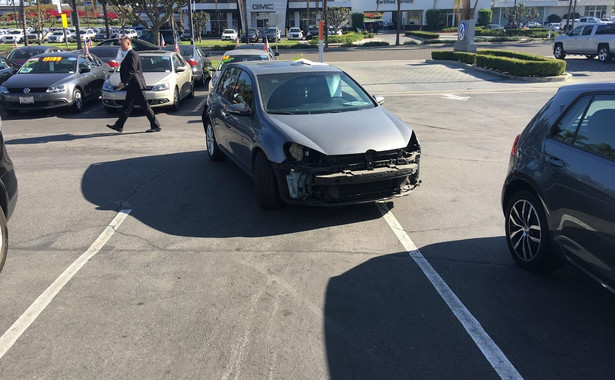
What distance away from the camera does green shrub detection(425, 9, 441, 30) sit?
70.4m

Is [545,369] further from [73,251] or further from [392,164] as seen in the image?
[73,251]

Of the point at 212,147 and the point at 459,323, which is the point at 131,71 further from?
the point at 459,323

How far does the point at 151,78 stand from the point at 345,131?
9.03 metres

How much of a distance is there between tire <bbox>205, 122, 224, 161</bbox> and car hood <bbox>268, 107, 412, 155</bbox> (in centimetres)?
235

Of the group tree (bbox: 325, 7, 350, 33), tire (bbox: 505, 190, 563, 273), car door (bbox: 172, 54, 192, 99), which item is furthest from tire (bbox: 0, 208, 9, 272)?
tree (bbox: 325, 7, 350, 33)

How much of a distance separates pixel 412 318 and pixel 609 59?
2649 cm

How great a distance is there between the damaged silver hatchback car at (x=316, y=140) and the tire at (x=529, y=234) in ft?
4.12

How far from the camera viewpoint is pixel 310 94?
657 centimetres

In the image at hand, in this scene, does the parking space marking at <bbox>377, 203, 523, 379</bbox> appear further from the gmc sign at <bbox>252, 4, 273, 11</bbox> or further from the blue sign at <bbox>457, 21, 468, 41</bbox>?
the gmc sign at <bbox>252, 4, 273, 11</bbox>

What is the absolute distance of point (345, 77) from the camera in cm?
707

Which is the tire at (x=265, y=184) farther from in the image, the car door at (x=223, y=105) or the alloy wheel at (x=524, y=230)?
the alloy wheel at (x=524, y=230)

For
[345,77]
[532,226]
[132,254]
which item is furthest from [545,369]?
[345,77]

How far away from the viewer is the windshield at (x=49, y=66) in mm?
13977

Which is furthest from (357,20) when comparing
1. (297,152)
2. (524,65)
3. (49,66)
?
(297,152)
